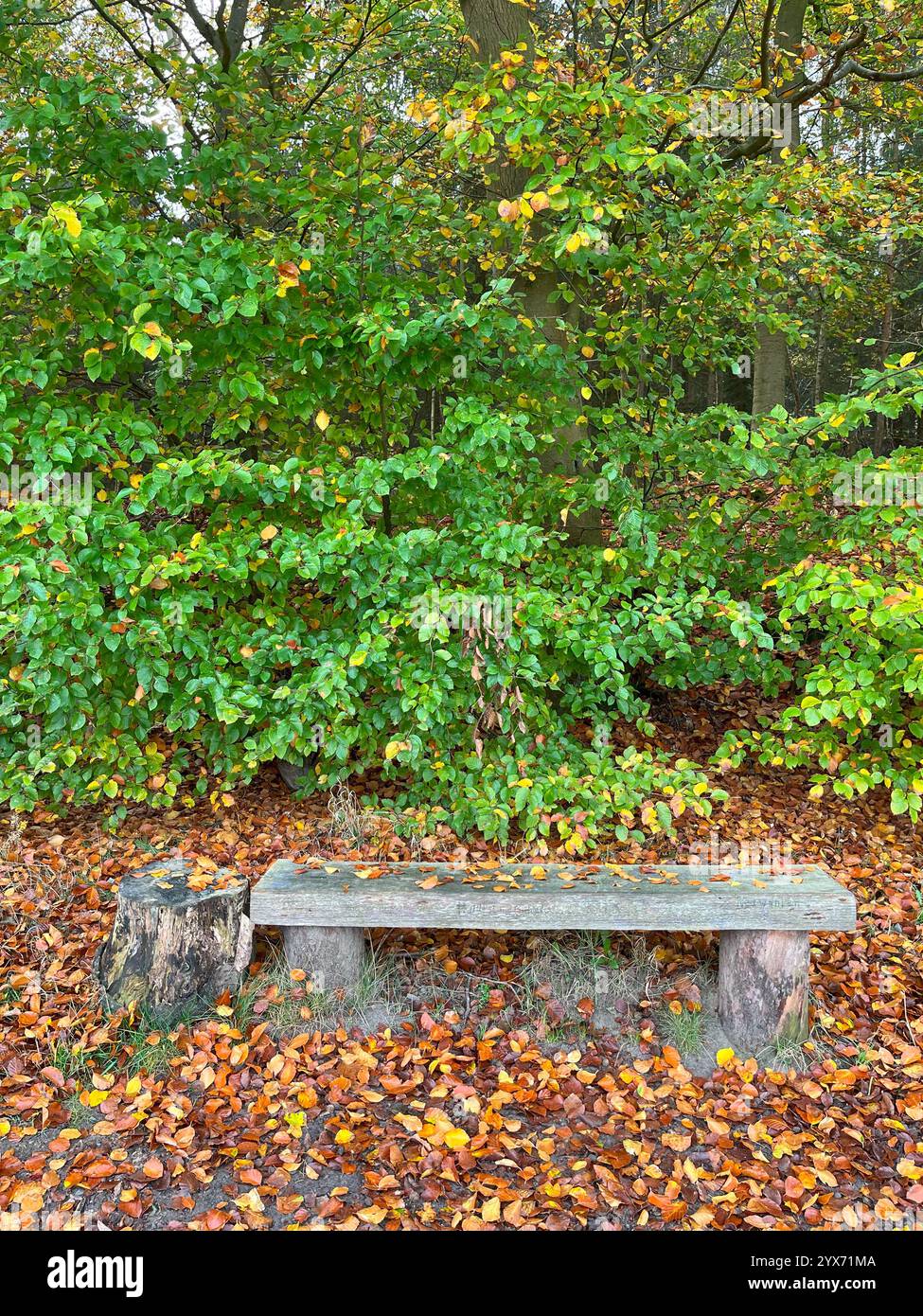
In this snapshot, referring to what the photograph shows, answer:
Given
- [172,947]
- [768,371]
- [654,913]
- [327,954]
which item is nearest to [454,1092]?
[327,954]

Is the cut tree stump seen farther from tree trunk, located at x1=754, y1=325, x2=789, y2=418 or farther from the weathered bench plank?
tree trunk, located at x1=754, y1=325, x2=789, y2=418

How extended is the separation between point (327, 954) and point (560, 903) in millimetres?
899

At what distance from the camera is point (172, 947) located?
312cm

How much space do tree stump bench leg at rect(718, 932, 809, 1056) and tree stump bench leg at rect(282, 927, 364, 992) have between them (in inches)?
55.5

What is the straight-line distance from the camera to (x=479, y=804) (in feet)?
12.1

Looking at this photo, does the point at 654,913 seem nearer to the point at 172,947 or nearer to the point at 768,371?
the point at 172,947

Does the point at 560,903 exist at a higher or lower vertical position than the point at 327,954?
higher

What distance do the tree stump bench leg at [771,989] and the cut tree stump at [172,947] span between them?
183cm

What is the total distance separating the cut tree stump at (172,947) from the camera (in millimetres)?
3107

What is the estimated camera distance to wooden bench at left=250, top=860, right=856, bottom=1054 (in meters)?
3.10

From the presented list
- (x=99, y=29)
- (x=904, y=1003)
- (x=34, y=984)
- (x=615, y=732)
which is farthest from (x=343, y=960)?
(x=99, y=29)

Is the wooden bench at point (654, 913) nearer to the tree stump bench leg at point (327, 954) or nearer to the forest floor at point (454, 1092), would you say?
the tree stump bench leg at point (327, 954)
